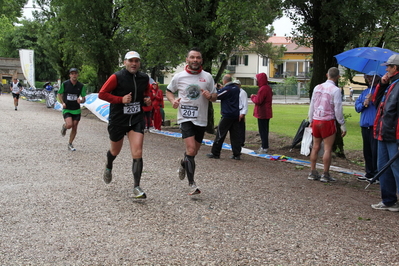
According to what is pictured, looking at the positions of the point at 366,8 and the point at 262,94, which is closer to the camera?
the point at 366,8

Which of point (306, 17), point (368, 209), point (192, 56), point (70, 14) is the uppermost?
point (70, 14)

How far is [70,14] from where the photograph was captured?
23.0m

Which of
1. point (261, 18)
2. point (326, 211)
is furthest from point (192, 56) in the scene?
point (261, 18)

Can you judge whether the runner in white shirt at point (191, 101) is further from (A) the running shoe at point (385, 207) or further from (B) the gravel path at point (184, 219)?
(A) the running shoe at point (385, 207)

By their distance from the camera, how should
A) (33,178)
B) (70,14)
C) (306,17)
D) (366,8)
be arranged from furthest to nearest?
(70,14), (306,17), (366,8), (33,178)

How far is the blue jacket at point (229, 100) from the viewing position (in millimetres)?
11055

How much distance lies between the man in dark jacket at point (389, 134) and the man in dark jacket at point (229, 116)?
15.8 feet

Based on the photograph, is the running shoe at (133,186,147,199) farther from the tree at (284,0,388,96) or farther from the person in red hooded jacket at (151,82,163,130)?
the person in red hooded jacket at (151,82,163,130)

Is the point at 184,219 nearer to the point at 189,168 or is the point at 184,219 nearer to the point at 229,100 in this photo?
the point at 189,168

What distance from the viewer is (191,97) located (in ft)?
22.4

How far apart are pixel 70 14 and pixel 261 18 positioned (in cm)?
1329

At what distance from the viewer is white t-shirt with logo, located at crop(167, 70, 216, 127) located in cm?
680

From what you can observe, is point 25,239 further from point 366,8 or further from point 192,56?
point 366,8

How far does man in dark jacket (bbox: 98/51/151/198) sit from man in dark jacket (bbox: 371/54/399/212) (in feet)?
10.6
